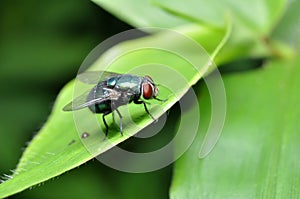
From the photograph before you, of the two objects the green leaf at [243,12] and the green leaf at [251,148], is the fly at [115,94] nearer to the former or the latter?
the green leaf at [251,148]

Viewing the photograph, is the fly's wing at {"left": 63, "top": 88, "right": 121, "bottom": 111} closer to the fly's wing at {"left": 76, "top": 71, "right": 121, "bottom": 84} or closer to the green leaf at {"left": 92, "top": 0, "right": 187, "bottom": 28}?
the fly's wing at {"left": 76, "top": 71, "right": 121, "bottom": 84}

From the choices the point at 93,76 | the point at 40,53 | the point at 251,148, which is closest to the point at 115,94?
the point at 93,76

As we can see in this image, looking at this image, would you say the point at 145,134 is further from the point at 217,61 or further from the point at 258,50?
the point at 258,50

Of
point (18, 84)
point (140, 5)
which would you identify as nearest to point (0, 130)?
point (18, 84)

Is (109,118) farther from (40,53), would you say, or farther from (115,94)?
(40,53)

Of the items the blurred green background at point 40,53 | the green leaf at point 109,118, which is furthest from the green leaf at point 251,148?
the blurred green background at point 40,53

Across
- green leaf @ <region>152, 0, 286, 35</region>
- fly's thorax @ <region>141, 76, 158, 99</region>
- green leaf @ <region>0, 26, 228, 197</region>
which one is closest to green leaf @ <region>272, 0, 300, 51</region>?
green leaf @ <region>152, 0, 286, 35</region>
